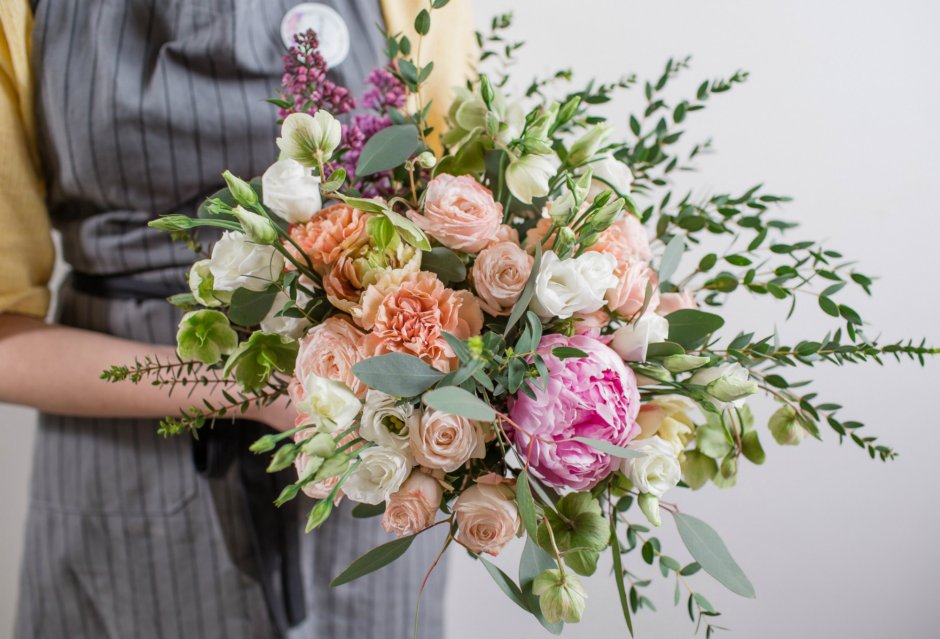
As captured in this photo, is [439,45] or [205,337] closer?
[205,337]

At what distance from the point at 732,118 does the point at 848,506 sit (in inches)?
25.6

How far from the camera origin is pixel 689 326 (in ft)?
1.37

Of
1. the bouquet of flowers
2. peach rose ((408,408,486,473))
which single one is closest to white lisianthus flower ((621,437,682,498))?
the bouquet of flowers

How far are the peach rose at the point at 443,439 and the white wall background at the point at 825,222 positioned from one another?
2.52 feet

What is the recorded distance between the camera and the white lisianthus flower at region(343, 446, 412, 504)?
356mm

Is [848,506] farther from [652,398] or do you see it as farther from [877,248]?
[652,398]

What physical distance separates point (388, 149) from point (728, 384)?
27 centimetres

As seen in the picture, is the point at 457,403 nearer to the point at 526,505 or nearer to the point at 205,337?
the point at 526,505

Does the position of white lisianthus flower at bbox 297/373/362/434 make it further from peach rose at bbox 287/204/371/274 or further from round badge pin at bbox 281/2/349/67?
round badge pin at bbox 281/2/349/67

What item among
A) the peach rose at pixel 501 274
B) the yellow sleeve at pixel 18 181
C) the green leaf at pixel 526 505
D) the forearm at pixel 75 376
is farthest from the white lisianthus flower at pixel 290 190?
the yellow sleeve at pixel 18 181

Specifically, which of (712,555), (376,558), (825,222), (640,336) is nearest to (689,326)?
(640,336)

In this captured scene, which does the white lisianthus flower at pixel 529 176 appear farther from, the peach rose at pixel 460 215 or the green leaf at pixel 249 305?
the green leaf at pixel 249 305

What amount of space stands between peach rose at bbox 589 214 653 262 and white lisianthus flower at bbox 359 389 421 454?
0.17 metres

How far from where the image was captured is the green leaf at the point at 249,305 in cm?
40
